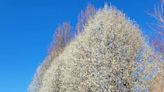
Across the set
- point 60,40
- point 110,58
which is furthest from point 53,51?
point 110,58

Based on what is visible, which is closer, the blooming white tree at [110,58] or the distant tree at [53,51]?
the blooming white tree at [110,58]

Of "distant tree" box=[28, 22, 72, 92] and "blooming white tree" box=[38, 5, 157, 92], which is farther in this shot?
"distant tree" box=[28, 22, 72, 92]

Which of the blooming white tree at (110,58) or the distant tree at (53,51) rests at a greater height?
the distant tree at (53,51)

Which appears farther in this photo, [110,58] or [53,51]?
[53,51]

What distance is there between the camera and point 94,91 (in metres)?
31.2

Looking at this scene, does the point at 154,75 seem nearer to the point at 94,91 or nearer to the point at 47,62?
the point at 94,91

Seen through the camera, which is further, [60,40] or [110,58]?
[60,40]

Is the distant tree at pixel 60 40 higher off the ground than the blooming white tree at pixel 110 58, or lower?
higher

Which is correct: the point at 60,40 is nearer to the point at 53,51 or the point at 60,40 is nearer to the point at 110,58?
the point at 53,51

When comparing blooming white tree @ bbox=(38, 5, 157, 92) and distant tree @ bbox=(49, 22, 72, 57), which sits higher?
distant tree @ bbox=(49, 22, 72, 57)

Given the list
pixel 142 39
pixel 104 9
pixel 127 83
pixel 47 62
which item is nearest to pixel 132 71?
pixel 127 83

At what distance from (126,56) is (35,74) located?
68.7ft

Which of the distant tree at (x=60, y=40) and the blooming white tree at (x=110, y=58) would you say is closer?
the blooming white tree at (x=110, y=58)

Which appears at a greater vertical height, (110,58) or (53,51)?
(53,51)
